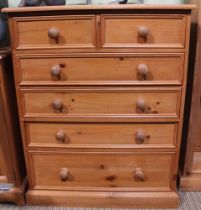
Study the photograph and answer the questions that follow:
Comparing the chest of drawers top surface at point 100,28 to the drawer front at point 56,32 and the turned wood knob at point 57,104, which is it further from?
the turned wood knob at point 57,104

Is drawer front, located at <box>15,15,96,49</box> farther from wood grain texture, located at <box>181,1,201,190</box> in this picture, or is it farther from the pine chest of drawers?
wood grain texture, located at <box>181,1,201,190</box>

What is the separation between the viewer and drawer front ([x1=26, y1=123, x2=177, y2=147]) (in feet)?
4.04

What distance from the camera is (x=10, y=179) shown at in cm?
138

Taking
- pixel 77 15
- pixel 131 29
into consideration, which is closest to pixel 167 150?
pixel 131 29

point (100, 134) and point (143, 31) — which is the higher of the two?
point (143, 31)

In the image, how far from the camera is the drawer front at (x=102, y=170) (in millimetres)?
1300

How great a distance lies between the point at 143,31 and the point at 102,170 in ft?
2.45

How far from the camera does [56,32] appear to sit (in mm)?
1059

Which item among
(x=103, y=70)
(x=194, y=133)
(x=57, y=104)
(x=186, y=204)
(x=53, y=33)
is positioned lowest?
(x=186, y=204)

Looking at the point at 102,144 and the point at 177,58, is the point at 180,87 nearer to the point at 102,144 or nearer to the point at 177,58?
the point at 177,58

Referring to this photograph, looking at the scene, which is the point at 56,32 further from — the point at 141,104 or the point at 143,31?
the point at 141,104

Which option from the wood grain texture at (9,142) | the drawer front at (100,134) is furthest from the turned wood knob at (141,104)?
the wood grain texture at (9,142)

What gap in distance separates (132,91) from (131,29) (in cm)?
28

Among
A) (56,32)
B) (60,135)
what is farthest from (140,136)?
(56,32)
